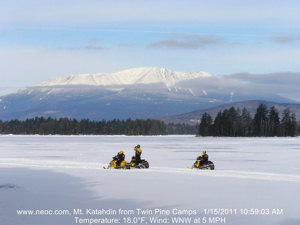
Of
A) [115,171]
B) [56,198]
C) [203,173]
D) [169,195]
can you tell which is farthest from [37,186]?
[203,173]

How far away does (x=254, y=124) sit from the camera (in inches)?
6127

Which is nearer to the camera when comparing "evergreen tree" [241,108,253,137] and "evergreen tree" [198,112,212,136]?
"evergreen tree" [241,108,253,137]

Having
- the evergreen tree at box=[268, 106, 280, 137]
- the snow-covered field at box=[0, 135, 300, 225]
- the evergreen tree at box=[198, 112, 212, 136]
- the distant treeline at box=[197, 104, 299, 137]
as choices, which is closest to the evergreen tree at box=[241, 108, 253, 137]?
the distant treeline at box=[197, 104, 299, 137]

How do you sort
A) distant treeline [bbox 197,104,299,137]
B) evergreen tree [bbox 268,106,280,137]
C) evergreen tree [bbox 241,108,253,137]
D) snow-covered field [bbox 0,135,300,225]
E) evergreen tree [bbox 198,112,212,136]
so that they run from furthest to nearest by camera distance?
1. evergreen tree [bbox 198,112,212,136]
2. evergreen tree [bbox 241,108,253,137]
3. evergreen tree [bbox 268,106,280,137]
4. distant treeline [bbox 197,104,299,137]
5. snow-covered field [bbox 0,135,300,225]

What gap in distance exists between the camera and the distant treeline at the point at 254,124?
499ft

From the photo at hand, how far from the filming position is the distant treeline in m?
152

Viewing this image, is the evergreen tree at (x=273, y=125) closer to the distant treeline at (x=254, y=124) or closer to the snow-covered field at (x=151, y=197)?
the distant treeline at (x=254, y=124)

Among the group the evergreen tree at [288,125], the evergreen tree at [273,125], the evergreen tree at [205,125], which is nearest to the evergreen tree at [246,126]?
the evergreen tree at [273,125]

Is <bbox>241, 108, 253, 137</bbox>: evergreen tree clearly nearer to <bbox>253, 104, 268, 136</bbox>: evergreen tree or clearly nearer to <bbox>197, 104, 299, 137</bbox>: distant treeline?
<bbox>197, 104, 299, 137</bbox>: distant treeline

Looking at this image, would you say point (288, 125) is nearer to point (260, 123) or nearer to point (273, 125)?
point (273, 125)

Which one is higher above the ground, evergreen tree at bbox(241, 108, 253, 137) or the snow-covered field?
evergreen tree at bbox(241, 108, 253, 137)

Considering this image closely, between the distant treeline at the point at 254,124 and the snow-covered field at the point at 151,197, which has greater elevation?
the distant treeline at the point at 254,124

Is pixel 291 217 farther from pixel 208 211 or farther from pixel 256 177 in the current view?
pixel 256 177

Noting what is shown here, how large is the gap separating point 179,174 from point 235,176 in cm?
319
